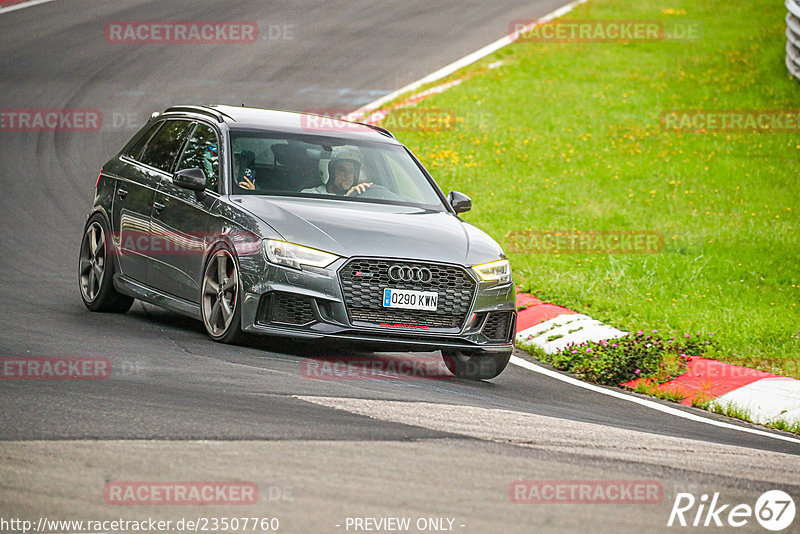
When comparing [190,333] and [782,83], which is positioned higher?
[782,83]

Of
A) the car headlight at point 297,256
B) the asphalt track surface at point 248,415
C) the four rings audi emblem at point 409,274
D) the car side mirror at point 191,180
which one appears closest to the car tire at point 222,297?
the asphalt track surface at point 248,415

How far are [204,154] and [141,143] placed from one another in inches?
50.1

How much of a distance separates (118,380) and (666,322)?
5.78 meters

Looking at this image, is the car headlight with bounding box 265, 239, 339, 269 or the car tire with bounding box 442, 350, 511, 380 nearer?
the car headlight with bounding box 265, 239, 339, 269

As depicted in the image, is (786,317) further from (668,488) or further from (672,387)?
(668,488)

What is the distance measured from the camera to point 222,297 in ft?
29.1

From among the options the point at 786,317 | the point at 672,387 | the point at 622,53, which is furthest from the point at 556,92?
the point at 672,387

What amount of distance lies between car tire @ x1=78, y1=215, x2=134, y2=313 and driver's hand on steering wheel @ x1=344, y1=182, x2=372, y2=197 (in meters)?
2.19

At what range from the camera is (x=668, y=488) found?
5770mm

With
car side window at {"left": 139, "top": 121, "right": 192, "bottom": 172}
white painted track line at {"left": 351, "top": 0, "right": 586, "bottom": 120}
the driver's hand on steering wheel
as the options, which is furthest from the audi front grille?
white painted track line at {"left": 351, "top": 0, "right": 586, "bottom": 120}

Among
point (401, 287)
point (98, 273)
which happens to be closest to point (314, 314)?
point (401, 287)

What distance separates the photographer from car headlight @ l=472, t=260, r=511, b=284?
892cm

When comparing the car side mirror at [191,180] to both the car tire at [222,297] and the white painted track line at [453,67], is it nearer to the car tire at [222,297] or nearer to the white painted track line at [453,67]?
the car tire at [222,297]

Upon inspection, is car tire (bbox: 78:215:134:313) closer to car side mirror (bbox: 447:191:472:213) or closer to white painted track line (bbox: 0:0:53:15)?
car side mirror (bbox: 447:191:472:213)
